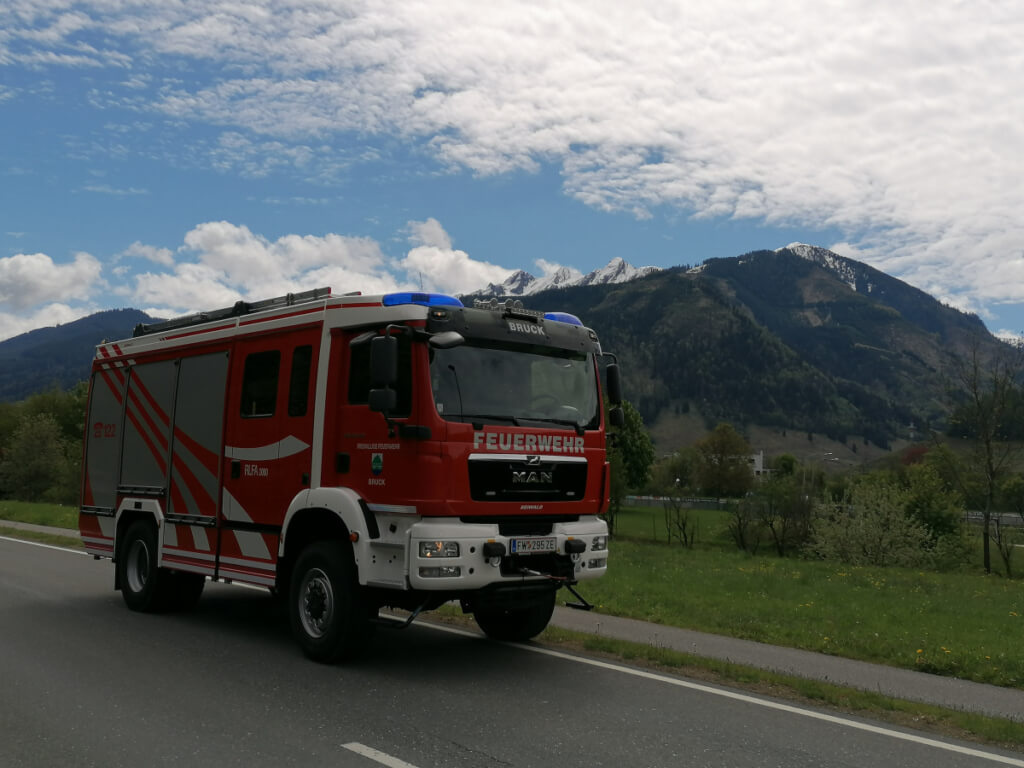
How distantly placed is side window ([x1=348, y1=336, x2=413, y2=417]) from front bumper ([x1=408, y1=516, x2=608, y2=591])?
3.45ft

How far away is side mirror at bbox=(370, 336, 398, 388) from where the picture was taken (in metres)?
7.74

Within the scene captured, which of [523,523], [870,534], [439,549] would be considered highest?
[523,523]

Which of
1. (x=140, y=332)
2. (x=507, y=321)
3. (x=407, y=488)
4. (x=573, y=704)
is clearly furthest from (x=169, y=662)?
(x=140, y=332)

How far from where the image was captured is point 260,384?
958cm

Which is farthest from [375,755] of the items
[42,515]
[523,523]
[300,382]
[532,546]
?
[42,515]

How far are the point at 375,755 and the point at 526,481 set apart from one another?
3.23m

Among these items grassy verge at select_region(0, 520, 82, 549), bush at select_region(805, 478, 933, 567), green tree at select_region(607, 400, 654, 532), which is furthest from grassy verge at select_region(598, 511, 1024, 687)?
green tree at select_region(607, 400, 654, 532)

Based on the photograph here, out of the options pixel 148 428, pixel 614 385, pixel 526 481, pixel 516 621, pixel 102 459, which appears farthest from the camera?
pixel 102 459

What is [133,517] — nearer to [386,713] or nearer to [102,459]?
[102,459]

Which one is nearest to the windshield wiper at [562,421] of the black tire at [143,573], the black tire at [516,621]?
the black tire at [516,621]

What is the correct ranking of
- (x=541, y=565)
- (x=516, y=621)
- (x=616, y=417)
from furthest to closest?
(x=516, y=621) < (x=616, y=417) < (x=541, y=565)

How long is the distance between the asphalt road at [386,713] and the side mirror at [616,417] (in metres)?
2.41

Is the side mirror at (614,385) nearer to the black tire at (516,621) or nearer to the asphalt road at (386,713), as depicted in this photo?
the black tire at (516,621)

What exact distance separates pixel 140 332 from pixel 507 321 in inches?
243
